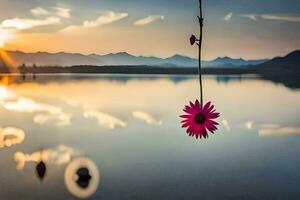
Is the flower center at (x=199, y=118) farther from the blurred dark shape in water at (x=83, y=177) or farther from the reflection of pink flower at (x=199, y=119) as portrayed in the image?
the blurred dark shape in water at (x=83, y=177)

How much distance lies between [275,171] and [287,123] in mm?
6214

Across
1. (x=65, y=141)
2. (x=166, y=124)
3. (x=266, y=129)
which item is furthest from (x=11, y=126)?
(x=266, y=129)

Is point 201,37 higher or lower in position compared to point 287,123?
higher

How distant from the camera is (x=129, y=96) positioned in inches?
1139

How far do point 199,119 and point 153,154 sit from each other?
554 inches

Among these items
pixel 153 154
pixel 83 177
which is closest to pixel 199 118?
pixel 83 177

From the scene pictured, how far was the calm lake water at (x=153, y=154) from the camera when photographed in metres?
10.7

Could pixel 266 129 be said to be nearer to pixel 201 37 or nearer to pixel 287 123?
pixel 287 123

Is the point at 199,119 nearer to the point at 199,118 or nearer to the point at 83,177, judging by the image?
the point at 199,118

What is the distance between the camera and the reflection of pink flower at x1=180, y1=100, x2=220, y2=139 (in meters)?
0.36

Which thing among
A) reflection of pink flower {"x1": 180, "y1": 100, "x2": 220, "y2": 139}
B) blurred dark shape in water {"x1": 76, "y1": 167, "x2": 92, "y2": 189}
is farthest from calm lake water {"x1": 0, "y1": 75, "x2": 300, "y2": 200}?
reflection of pink flower {"x1": 180, "y1": 100, "x2": 220, "y2": 139}

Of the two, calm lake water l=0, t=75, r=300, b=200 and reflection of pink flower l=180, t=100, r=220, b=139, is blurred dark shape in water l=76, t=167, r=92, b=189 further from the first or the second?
reflection of pink flower l=180, t=100, r=220, b=139

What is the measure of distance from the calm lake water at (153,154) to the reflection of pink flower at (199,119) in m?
5.14

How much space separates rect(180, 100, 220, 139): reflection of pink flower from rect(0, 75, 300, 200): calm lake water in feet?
16.8
